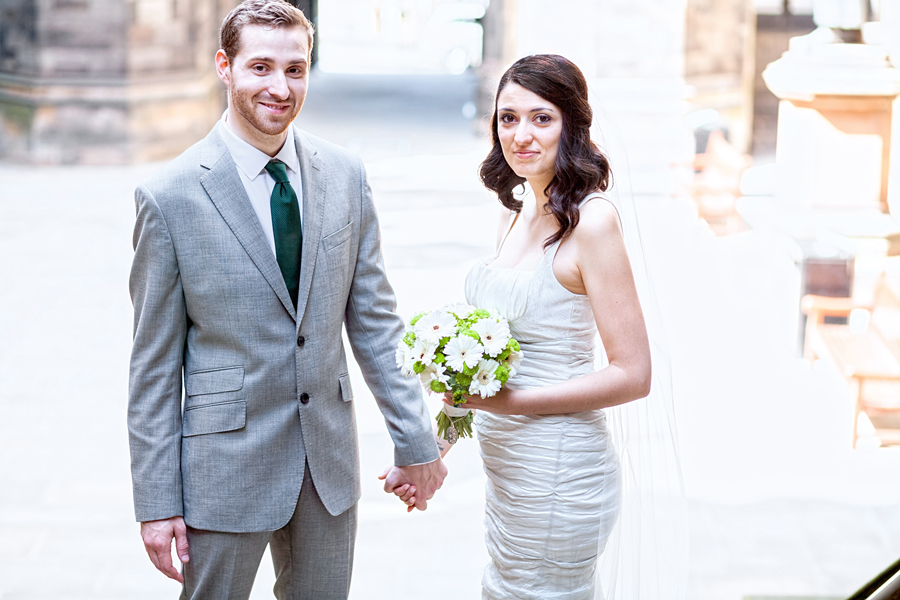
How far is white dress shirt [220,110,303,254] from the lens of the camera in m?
2.32

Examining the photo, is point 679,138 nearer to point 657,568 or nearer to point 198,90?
point 198,90

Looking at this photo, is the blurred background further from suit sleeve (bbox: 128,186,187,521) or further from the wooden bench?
suit sleeve (bbox: 128,186,187,521)

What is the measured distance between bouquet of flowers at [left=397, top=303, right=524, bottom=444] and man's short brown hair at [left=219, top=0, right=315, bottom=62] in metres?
0.69

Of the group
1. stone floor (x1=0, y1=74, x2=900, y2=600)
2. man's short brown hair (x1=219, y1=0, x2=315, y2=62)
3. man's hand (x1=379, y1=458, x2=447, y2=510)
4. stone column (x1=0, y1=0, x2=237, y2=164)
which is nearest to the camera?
man's short brown hair (x1=219, y1=0, x2=315, y2=62)

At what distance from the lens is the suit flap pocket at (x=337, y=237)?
7.75 ft

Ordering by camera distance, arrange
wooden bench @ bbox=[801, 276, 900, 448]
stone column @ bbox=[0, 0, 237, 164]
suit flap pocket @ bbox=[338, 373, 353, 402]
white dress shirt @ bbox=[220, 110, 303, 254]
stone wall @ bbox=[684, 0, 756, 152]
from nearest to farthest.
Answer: white dress shirt @ bbox=[220, 110, 303, 254] < suit flap pocket @ bbox=[338, 373, 353, 402] < wooden bench @ bbox=[801, 276, 900, 448] < stone column @ bbox=[0, 0, 237, 164] < stone wall @ bbox=[684, 0, 756, 152]

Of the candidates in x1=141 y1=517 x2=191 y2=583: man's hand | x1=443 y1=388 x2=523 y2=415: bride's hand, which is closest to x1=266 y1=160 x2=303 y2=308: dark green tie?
x1=443 y1=388 x2=523 y2=415: bride's hand

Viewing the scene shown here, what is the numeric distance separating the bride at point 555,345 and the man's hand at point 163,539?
695mm

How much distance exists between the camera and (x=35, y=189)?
1215 centimetres

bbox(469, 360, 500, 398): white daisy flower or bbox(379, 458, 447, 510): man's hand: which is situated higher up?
bbox(469, 360, 500, 398): white daisy flower

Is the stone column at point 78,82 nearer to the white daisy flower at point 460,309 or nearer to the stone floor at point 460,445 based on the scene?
the stone floor at point 460,445

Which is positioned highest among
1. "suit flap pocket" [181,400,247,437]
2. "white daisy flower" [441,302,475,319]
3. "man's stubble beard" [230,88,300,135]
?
"man's stubble beard" [230,88,300,135]

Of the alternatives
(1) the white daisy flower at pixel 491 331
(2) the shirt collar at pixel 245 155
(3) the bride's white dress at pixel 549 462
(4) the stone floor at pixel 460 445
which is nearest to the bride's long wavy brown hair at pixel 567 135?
(3) the bride's white dress at pixel 549 462

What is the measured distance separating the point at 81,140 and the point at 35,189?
1.78m
